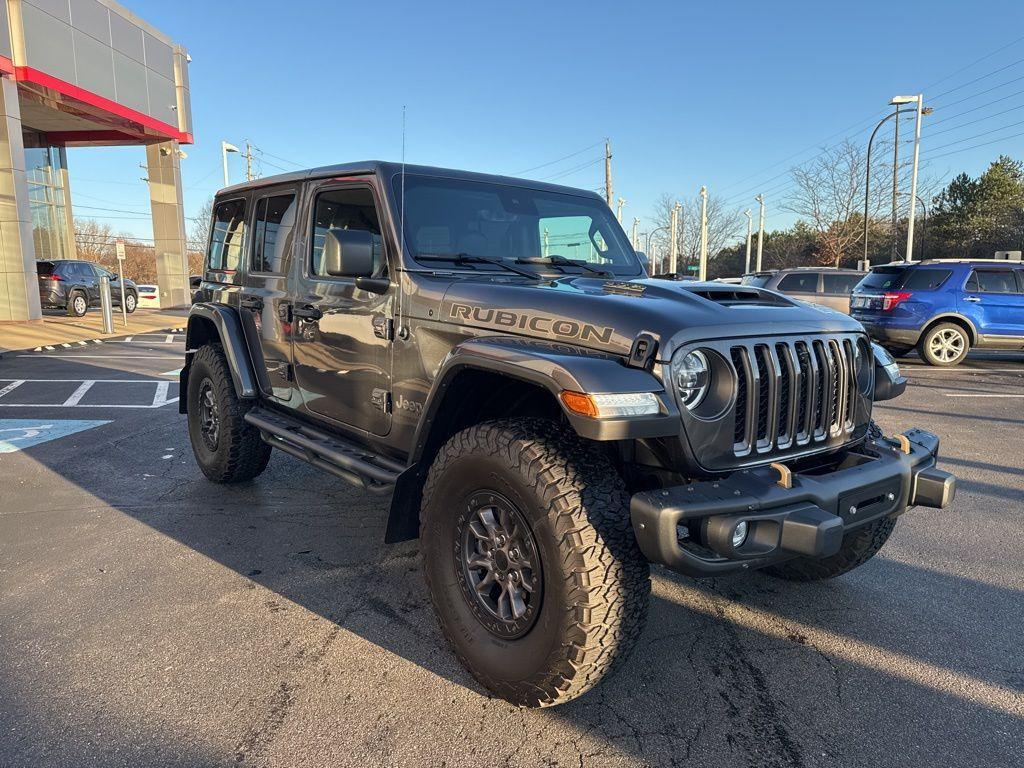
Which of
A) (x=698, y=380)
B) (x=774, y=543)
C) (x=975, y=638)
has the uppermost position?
(x=698, y=380)

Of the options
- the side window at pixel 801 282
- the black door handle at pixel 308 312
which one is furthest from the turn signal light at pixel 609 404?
the side window at pixel 801 282

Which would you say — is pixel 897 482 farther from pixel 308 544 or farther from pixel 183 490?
pixel 183 490

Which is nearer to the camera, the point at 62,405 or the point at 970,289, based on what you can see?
the point at 62,405

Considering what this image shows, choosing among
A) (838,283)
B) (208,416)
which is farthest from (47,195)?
(838,283)

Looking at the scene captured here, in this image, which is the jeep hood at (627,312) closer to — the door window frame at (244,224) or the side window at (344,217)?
the side window at (344,217)

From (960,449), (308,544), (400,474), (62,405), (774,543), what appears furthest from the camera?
(62,405)

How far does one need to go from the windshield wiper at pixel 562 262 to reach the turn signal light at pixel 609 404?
1.45 metres

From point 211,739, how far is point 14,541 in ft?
8.62

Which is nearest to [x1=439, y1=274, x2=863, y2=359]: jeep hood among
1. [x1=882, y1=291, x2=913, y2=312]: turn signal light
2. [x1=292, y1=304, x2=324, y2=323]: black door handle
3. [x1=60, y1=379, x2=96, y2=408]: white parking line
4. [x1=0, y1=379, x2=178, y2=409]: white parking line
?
[x1=292, y1=304, x2=324, y2=323]: black door handle

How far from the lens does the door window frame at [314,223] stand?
334 centimetres

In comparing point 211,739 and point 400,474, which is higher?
point 400,474

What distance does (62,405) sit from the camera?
8109mm

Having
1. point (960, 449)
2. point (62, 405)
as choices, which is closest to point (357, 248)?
point (960, 449)

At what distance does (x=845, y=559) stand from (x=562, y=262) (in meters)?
2.03
